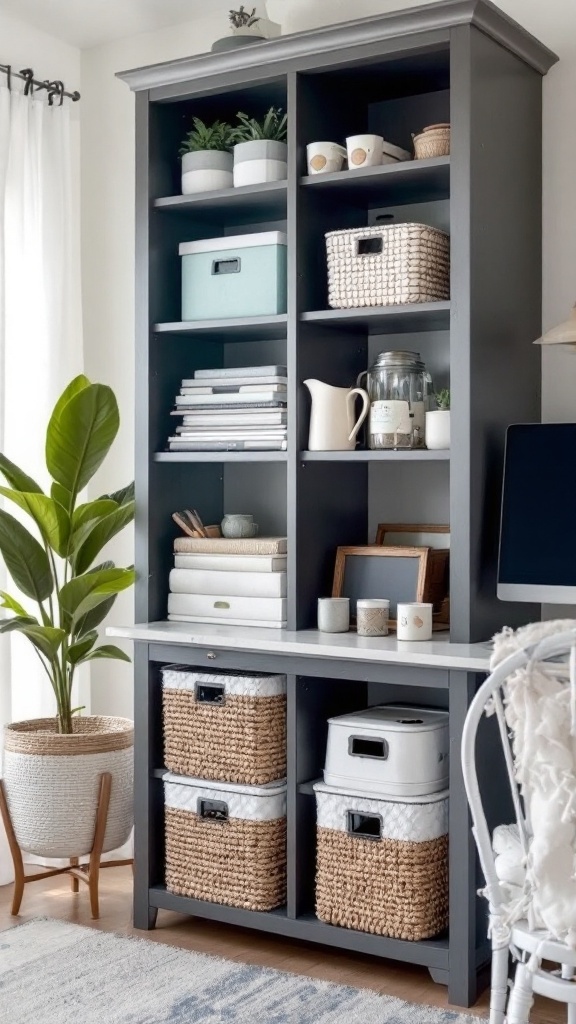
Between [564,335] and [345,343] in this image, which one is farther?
[345,343]

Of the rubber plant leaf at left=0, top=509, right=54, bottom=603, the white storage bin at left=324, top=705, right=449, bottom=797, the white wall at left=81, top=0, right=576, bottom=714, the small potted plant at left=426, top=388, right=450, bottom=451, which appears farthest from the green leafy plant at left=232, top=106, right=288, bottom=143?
the white storage bin at left=324, top=705, right=449, bottom=797

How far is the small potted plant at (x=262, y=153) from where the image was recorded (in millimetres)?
3250

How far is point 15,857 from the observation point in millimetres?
3422

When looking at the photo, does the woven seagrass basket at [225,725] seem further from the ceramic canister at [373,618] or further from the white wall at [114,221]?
the white wall at [114,221]

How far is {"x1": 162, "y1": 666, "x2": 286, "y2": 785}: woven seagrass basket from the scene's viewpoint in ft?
10.2

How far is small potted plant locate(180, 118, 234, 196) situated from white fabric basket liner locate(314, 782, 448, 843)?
5.54ft

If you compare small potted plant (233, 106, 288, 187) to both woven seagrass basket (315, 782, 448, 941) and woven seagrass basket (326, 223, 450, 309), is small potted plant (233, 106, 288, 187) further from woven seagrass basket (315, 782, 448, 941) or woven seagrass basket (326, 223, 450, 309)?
woven seagrass basket (315, 782, 448, 941)

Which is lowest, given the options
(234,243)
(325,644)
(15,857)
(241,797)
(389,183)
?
(15,857)

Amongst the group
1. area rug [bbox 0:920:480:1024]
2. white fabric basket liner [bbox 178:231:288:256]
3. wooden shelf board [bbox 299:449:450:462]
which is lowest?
area rug [bbox 0:920:480:1024]

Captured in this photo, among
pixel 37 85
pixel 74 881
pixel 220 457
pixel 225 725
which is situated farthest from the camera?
pixel 37 85

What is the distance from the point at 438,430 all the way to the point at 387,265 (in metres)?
0.43

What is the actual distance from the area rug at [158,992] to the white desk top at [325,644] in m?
0.78

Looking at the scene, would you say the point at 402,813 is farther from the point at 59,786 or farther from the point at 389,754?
the point at 59,786

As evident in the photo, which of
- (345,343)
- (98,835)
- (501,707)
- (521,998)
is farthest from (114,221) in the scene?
(521,998)
